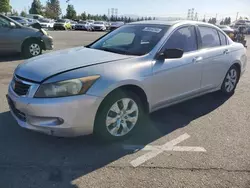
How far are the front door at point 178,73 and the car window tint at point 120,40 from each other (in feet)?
2.31

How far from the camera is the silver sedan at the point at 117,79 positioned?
3352 millimetres

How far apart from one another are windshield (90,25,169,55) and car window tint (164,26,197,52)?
177 millimetres

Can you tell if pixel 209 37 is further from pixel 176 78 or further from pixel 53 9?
pixel 53 9

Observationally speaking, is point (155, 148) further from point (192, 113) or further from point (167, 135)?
point (192, 113)

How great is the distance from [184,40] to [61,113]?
8.11ft

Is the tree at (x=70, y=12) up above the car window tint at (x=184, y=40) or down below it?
above

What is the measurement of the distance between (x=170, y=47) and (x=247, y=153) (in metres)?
1.86

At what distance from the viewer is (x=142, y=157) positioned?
3488 mm

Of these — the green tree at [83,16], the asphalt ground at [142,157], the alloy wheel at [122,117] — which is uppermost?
the green tree at [83,16]

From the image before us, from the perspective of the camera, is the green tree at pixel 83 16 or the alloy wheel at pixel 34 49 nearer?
the alloy wheel at pixel 34 49

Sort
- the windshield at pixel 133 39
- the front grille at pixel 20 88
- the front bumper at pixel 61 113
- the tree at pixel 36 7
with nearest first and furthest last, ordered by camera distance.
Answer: the front bumper at pixel 61 113 < the front grille at pixel 20 88 < the windshield at pixel 133 39 < the tree at pixel 36 7

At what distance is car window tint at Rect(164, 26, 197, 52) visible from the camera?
14.6ft

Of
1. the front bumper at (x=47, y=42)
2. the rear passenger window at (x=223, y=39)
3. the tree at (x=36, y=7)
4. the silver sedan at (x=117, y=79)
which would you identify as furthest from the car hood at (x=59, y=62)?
the tree at (x=36, y=7)

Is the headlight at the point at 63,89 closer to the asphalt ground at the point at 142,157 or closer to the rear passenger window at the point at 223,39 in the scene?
the asphalt ground at the point at 142,157
